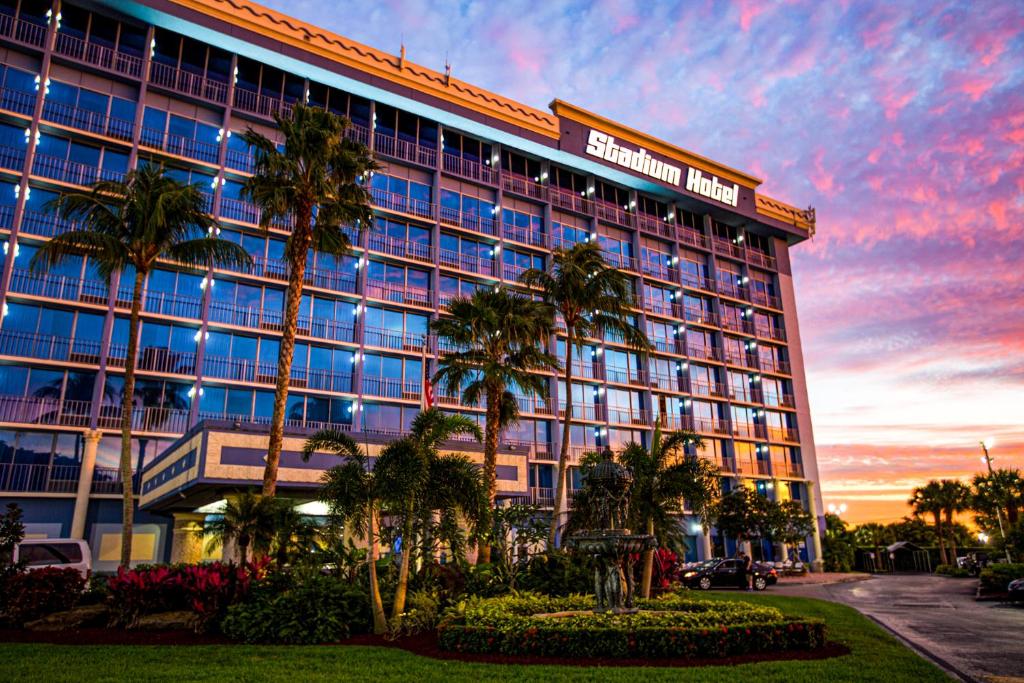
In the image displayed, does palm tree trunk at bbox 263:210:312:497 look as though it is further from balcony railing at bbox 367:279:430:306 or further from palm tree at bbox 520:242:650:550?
balcony railing at bbox 367:279:430:306

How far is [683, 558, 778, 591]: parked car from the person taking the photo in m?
35.2

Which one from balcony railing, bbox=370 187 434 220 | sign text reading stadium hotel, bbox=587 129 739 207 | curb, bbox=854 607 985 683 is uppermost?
sign text reading stadium hotel, bbox=587 129 739 207

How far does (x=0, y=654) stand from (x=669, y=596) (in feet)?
52.3

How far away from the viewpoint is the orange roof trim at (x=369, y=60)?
4044cm

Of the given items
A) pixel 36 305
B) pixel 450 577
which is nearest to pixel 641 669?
pixel 450 577

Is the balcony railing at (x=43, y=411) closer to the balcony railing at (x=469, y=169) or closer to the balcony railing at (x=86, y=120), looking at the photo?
the balcony railing at (x=86, y=120)

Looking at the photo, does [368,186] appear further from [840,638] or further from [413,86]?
[840,638]

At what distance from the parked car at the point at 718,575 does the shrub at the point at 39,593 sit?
26.7 metres

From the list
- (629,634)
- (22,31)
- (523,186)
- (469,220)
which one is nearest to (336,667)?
(629,634)

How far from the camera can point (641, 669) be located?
11.6 m

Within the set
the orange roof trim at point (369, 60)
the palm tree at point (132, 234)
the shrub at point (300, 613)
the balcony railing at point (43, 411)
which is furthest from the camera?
the orange roof trim at point (369, 60)

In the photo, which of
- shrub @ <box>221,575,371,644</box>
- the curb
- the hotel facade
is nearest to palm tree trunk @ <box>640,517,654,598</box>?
the curb

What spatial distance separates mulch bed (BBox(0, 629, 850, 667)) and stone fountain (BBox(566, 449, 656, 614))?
2.85 meters

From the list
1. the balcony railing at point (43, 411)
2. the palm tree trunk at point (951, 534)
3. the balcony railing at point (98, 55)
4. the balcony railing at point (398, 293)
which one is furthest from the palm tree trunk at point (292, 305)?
the palm tree trunk at point (951, 534)
